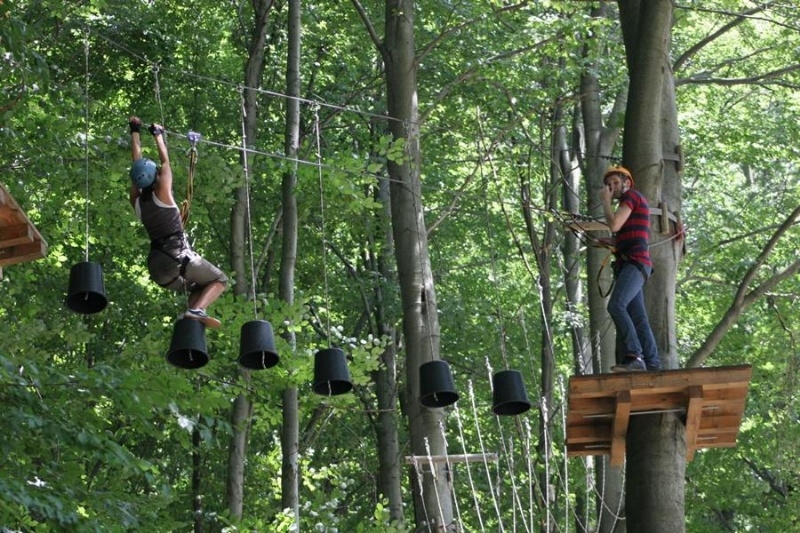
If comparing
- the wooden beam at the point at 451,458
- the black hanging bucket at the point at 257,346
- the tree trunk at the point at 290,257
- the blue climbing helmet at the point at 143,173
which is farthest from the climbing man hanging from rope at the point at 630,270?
the tree trunk at the point at 290,257

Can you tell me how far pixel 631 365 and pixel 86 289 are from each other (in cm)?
309

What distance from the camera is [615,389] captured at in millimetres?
7816

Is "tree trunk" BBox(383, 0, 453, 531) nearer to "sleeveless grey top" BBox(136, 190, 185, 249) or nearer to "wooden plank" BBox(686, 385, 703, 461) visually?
"wooden plank" BBox(686, 385, 703, 461)

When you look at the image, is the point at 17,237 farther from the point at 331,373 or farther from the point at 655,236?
the point at 655,236

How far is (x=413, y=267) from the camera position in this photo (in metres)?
11.5

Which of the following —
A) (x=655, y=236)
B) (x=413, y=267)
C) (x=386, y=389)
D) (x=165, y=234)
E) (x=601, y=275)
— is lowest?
(x=165, y=234)

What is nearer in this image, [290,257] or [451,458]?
[451,458]

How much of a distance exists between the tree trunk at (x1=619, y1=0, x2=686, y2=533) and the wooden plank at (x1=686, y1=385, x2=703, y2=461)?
0.08 metres

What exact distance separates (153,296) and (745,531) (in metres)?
9.43

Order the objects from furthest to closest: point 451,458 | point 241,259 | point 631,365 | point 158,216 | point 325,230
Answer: point 325,230 < point 241,259 < point 451,458 < point 631,365 < point 158,216

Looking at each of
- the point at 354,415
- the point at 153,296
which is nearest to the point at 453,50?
the point at 153,296

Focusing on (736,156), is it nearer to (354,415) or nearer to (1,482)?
(354,415)

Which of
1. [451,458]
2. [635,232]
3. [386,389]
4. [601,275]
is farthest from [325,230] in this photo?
[635,232]

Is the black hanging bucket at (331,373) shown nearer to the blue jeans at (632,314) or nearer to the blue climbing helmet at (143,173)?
the blue climbing helmet at (143,173)
